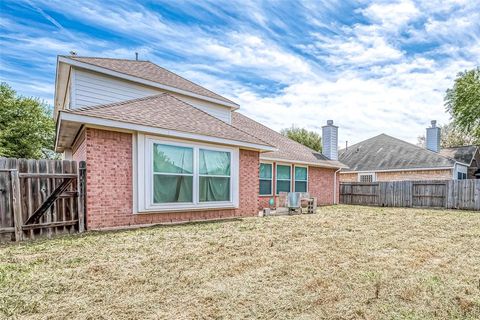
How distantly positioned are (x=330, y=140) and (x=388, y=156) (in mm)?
7934

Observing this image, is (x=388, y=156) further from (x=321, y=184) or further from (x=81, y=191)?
(x=81, y=191)

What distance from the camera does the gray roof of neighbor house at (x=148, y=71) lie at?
9810 millimetres

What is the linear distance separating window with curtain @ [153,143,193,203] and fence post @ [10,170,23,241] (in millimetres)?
2813

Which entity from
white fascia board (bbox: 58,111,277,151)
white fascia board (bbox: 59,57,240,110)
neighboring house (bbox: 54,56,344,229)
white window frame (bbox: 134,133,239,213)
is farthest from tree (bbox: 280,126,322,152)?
white window frame (bbox: 134,133,239,213)

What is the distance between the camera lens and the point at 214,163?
852cm

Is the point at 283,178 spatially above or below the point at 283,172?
below

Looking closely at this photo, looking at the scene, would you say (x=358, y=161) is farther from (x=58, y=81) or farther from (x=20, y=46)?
(x=20, y=46)

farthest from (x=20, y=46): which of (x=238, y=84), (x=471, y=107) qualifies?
(x=471, y=107)

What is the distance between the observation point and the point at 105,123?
6.41 m

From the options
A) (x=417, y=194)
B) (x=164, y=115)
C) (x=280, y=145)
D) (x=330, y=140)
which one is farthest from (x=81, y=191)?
(x=417, y=194)

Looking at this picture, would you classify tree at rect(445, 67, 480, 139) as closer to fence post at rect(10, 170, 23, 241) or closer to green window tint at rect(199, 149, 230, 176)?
green window tint at rect(199, 149, 230, 176)

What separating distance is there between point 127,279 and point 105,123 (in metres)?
4.21

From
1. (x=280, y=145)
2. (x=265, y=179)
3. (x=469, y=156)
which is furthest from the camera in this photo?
(x=469, y=156)

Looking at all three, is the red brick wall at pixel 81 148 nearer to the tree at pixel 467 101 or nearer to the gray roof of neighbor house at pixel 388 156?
the gray roof of neighbor house at pixel 388 156
